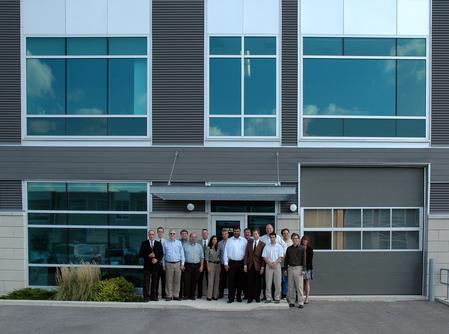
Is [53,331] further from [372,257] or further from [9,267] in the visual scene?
[372,257]

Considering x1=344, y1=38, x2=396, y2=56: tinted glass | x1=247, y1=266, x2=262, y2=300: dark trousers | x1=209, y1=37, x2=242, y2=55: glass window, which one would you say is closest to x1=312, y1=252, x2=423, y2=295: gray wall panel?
x1=247, y1=266, x2=262, y2=300: dark trousers

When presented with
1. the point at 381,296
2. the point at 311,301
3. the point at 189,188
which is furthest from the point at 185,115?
the point at 381,296

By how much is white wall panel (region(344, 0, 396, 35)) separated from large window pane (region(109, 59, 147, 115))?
19.7 feet

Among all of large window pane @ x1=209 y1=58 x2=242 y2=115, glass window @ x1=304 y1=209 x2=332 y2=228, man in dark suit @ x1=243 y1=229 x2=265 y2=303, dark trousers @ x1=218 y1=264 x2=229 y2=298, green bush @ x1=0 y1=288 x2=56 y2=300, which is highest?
large window pane @ x1=209 y1=58 x2=242 y2=115

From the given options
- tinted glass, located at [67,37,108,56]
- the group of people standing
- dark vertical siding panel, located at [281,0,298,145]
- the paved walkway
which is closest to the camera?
the paved walkway

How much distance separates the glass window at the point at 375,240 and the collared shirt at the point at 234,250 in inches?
155

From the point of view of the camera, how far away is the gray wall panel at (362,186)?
1357 centimetres

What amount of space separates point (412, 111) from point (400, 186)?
2.17 metres

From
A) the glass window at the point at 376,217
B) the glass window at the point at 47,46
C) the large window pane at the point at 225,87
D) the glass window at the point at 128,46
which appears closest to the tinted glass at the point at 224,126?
the large window pane at the point at 225,87

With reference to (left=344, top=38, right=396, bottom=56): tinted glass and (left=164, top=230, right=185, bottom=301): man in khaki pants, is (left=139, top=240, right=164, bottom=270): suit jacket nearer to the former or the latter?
(left=164, top=230, right=185, bottom=301): man in khaki pants

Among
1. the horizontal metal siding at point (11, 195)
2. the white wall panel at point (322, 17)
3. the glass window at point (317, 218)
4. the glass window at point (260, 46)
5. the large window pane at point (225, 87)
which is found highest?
the white wall panel at point (322, 17)

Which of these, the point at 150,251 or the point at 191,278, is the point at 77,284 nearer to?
the point at 150,251

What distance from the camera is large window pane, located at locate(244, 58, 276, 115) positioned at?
1346 centimetres

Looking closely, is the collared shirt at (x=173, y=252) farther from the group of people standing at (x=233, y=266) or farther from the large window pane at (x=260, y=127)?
the large window pane at (x=260, y=127)
